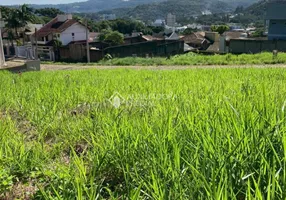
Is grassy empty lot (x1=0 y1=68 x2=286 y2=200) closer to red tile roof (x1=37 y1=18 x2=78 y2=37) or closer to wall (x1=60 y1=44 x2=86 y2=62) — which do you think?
wall (x1=60 y1=44 x2=86 y2=62)

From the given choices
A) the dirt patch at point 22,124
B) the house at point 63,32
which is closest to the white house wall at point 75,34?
the house at point 63,32

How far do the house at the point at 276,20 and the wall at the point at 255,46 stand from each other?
6.79 metres

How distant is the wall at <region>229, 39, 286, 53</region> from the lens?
23.8 m

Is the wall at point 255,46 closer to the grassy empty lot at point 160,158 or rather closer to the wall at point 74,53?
the wall at point 74,53

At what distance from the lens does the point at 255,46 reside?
24.9 metres

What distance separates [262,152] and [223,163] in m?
0.28

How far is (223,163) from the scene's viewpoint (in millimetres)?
1704

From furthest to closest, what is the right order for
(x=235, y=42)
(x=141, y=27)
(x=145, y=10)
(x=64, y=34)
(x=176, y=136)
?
1. (x=145, y=10)
2. (x=141, y=27)
3. (x=64, y=34)
4. (x=235, y=42)
5. (x=176, y=136)

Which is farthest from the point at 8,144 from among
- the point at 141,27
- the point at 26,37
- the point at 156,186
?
the point at 141,27

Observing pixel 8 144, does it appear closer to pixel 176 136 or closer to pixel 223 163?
pixel 176 136

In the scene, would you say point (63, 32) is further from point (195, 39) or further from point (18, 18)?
point (195, 39)

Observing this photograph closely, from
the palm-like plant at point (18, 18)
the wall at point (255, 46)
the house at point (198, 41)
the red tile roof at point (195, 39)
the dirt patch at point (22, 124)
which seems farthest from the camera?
the red tile roof at point (195, 39)

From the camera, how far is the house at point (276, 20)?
31000 millimetres

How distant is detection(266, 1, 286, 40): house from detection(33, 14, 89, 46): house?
2065cm
